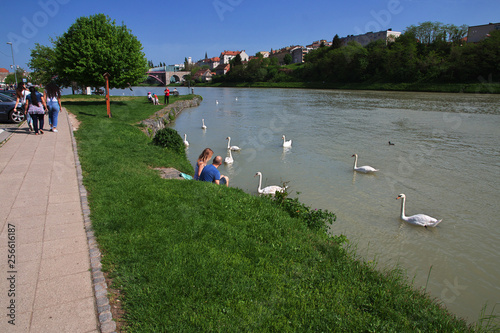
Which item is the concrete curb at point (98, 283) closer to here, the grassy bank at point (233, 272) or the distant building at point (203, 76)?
the grassy bank at point (233, 272)

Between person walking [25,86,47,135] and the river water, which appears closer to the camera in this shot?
the river water

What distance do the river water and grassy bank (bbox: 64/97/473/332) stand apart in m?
1.51

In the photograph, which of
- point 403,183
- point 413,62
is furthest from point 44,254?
point 413,62

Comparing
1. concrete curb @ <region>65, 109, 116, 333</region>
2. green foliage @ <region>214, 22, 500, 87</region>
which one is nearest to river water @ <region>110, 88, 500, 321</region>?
concrete curb @ <region>65, 109, 116, 333</region>

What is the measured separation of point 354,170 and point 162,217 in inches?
318

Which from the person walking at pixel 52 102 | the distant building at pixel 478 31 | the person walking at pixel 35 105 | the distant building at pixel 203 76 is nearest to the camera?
the person walking at pixel 35 105

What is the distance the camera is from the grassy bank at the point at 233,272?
2.97 meters

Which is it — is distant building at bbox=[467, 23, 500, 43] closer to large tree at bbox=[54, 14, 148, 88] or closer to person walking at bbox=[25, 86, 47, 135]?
large tree at bbox=[54, 14, 148, 88]

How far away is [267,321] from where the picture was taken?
292cm

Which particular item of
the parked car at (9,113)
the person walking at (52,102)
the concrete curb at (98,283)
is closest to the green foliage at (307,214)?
the concrete curb at (98,283)

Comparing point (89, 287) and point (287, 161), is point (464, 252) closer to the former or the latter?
point (89, 287)

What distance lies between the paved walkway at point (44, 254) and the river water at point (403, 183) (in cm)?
440

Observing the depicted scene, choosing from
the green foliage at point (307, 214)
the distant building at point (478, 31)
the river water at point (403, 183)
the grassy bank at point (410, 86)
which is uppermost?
the distant building at point (478, 31)

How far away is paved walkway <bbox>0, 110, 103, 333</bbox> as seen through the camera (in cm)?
281
